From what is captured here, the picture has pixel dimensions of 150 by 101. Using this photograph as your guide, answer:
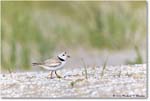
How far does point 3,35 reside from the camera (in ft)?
11.2

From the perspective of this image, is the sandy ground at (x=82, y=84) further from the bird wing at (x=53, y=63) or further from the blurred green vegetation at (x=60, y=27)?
the blurred green vegetation at (x=60, y=27)

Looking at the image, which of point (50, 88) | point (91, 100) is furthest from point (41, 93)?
point (91, 100)

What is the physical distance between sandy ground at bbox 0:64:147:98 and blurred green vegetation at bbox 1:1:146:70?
0.55 ft

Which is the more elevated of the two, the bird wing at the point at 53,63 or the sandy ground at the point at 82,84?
the bird wing at the point at 53,63

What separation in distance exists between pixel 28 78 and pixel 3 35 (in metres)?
0.34

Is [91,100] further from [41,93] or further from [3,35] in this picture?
[3,35]

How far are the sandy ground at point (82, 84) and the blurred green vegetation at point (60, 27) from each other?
169 millimetres

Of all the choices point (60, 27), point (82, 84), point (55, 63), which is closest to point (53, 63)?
point (55, 63)

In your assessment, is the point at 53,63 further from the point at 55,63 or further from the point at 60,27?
the point at 60,27

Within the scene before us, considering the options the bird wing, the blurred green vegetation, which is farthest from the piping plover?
the blurred green vegetation

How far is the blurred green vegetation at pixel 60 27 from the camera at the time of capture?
11.1 feet

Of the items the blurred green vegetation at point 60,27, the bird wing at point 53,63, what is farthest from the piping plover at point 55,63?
the blurred green vegetation at point 60,27

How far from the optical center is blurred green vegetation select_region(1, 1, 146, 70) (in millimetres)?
3369

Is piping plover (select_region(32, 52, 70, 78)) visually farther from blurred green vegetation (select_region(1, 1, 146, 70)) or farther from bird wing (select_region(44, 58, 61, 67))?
blurred green vegetation (select_region(1, 1, 146, 70))
